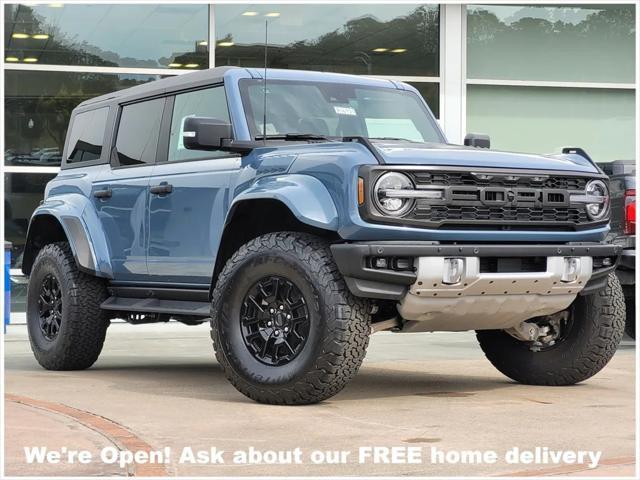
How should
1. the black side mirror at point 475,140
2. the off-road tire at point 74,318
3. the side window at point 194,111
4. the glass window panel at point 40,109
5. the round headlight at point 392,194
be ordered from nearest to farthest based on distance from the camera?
the round headlight at point 392,194 < the side window at point 194,111 < the black side mirror at point 475,140 < the off-road tire at point 74,318 < the glass window panel at point 40,109

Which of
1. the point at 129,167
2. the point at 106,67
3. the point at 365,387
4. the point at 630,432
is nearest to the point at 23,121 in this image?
the point at 106,67

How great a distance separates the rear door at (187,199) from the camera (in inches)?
320

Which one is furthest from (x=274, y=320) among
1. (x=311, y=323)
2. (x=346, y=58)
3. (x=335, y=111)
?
(x=346, y=58)

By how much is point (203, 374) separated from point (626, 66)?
37.6ft

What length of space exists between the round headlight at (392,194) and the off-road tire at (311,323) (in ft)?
1.43

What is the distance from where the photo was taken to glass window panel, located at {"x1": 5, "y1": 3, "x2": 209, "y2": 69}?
16.8 meters

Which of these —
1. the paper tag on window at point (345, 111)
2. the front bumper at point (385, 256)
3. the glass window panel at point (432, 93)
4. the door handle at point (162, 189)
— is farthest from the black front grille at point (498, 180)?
the glass window panel at point (432, 93)

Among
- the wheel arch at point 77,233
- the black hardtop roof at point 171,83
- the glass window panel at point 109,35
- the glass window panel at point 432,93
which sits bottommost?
the wheel arch at point 77,233

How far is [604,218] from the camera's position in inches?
313

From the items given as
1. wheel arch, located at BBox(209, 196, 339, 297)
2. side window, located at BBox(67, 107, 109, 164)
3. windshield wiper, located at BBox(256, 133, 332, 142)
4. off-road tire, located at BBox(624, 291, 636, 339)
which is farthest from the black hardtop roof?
off-road tire, located at BBox(624, 291, 636, 339)

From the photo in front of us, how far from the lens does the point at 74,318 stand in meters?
9.38

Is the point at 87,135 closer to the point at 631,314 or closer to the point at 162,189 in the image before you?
the point at 162,189

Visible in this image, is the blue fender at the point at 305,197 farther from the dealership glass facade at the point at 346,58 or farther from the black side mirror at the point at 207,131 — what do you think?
the dealership glass facade at the point at 346,58

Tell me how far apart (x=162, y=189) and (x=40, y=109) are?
8611 millimetres
